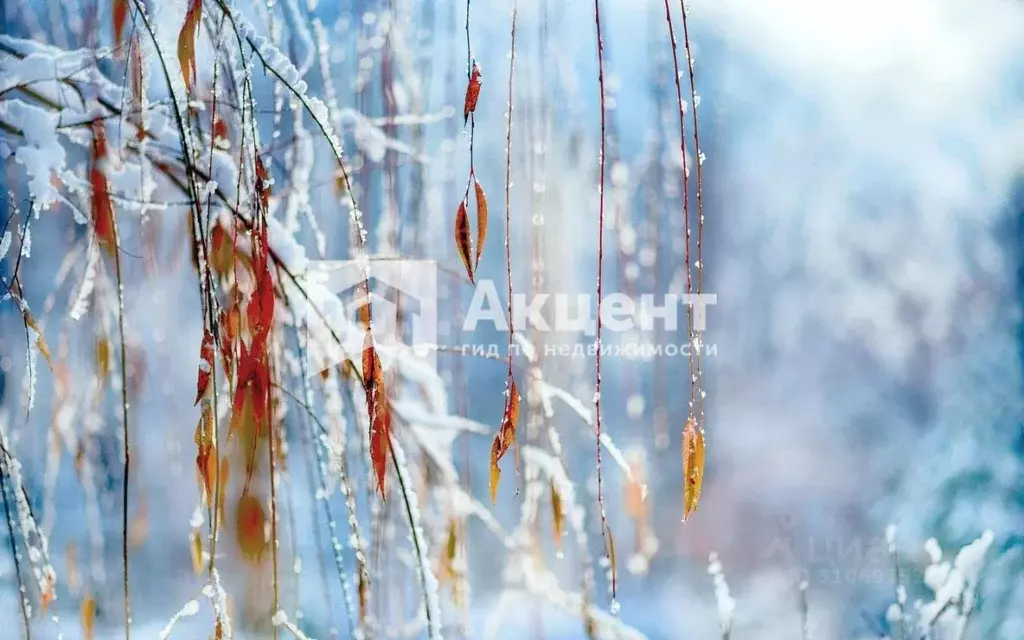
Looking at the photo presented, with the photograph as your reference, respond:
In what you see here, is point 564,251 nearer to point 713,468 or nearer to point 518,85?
point 518,85

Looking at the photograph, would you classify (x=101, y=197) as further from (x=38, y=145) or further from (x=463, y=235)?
(x=463, y=235)

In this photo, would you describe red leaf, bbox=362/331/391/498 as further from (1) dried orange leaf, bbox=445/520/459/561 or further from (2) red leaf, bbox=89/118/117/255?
(1) dried orange leaf, bbox=445/520/459/561

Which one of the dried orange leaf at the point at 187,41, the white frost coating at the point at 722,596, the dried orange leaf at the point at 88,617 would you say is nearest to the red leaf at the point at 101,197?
the dried orange leaf at the point at 187,41

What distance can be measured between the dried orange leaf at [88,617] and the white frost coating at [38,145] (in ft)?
2.06

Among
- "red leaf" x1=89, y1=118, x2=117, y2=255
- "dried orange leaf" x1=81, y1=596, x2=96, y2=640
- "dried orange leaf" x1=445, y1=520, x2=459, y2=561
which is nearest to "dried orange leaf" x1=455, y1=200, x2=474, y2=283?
"red leaf" x1=89, y1=118, x2=117, y2=255

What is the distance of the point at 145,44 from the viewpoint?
0.79 meters

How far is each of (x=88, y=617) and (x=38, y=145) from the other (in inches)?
26.4

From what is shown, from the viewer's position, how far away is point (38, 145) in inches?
23.8

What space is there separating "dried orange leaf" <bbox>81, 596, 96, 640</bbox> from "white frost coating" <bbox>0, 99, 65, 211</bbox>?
63cm

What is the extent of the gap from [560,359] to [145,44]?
601 millimetres

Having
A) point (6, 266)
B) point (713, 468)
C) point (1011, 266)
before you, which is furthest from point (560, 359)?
point (6, 266)

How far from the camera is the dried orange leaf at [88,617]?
3.27 feet

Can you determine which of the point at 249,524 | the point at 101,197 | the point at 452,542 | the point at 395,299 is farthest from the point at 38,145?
the point at 452,542

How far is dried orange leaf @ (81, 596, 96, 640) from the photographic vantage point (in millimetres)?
996
